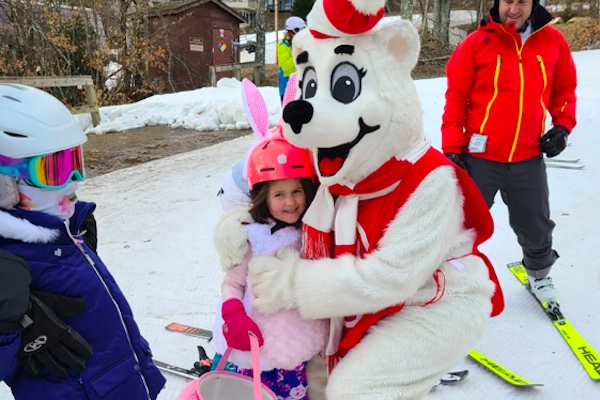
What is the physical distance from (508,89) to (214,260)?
7.59 feet

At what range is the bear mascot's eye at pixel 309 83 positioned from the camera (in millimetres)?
1502

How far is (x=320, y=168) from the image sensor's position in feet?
4.85

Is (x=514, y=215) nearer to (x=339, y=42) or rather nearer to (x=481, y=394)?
(x=481, y=394)

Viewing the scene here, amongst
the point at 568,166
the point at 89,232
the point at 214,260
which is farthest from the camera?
the point at 568,166

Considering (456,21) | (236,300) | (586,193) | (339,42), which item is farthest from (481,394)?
(456,21)

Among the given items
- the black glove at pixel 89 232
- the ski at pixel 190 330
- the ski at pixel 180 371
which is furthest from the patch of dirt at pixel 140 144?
the black glove at pixel 89 232

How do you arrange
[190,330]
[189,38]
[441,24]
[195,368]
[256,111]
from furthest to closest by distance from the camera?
[441,24] → [189,38] → [190,330] → [195,368] → [256,111]

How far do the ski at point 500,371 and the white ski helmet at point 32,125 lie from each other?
2.07 m

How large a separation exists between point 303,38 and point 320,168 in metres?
0.42

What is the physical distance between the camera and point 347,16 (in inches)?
54.1

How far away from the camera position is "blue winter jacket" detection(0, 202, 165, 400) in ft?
5.15

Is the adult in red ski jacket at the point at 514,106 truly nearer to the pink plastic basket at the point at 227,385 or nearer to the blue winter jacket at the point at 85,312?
the pink plastic basket at the point at 227,385

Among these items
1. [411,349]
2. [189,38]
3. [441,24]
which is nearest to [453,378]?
[411,349]

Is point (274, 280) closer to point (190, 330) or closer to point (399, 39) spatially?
point (399, 39)
